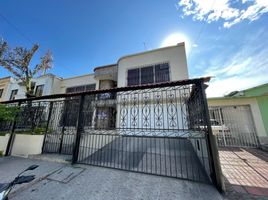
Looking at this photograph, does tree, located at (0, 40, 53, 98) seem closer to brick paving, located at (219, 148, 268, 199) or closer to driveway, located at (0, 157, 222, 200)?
driveway, located at (0, 157, 222, 200)

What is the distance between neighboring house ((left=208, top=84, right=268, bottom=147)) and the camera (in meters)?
7.17

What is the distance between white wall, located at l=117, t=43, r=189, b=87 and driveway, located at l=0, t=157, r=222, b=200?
268 inches

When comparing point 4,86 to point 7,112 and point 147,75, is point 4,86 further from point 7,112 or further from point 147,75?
point 147,75

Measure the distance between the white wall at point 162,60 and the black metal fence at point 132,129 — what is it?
11.8 feet

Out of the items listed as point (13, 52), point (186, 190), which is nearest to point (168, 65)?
point (186, 190)

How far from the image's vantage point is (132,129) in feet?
15.3

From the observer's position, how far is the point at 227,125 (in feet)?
25.2

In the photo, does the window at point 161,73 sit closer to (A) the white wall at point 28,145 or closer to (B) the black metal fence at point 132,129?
(B) the black metal fence at point 132,129

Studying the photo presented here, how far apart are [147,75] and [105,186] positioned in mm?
7766

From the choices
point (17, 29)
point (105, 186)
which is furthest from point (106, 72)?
point (105, 186)

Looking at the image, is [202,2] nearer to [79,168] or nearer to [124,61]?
[124,61]

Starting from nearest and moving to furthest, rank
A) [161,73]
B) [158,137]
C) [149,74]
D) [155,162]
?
[158,137], [155,162], [161,73], [149,74]

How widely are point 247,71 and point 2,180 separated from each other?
508 inches

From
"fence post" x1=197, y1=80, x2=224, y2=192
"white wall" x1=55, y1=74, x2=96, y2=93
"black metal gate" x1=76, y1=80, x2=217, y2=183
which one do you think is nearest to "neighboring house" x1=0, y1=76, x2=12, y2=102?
"white wall" x1=55, y1=74, x2=96, y2=93
